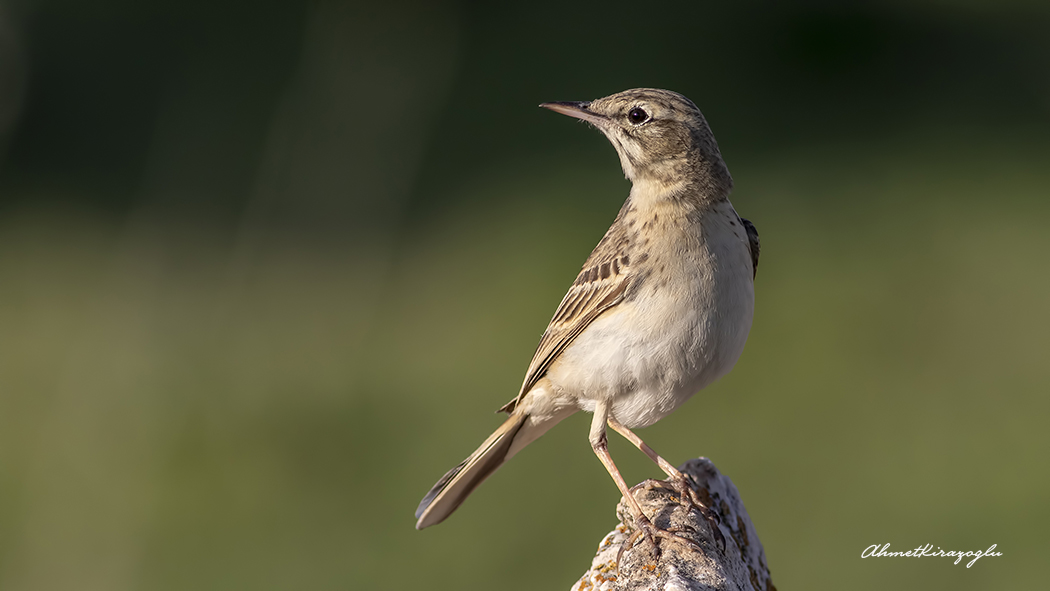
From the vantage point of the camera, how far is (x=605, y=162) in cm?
1786

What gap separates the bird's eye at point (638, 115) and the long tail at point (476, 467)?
1610 mm

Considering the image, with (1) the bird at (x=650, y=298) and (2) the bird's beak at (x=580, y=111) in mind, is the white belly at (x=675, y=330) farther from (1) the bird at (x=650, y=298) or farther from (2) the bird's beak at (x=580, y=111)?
(2) the bird's beak at (x=580, y=111)

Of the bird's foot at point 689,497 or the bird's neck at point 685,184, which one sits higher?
the bird's neck at point 685,184

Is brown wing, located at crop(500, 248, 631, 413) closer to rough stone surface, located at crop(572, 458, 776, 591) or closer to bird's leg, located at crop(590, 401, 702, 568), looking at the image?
bird's leg, located at crop(590, 401, 702, 568)

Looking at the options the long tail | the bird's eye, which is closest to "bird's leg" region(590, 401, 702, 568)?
the long tail

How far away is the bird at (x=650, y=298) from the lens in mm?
4473

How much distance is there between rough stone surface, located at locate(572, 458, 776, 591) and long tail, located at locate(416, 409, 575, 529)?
2.61 ft

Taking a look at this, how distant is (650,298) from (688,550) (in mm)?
1175

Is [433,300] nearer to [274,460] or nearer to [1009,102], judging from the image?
Answer: [274,460]

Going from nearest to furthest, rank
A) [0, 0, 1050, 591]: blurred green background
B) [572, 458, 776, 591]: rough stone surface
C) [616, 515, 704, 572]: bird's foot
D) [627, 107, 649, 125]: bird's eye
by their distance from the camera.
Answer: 1. [572, 458, 776, 591]: rough stone surface
2. [616, 515, 704, 572]: bird's foot
3. [627, 107, 649, 125]: bird's eye
4. [0, 0, 1050, 591]: blurred green background

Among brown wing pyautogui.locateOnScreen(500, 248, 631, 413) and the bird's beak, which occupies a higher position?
the bird's beak

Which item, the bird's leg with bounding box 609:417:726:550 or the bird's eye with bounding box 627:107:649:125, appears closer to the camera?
the bird's leg with bounding box 609:417:726:550

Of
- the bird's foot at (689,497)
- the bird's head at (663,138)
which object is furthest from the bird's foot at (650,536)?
the bird's head at (663,138)

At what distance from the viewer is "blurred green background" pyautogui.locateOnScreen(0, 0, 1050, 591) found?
1135cm
